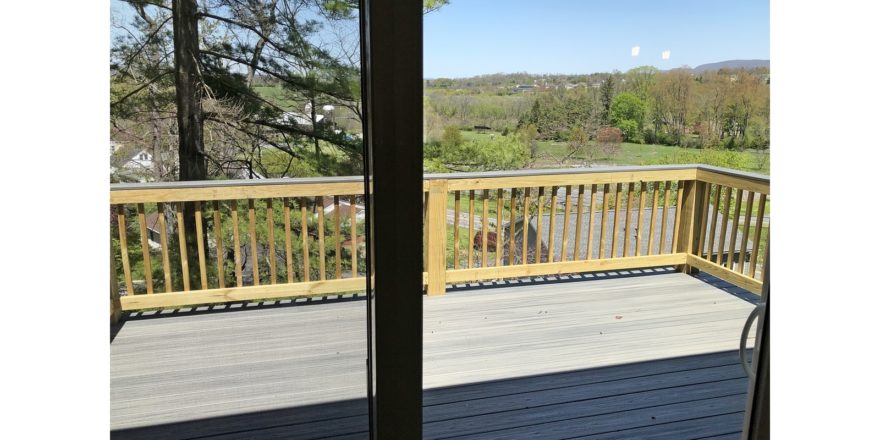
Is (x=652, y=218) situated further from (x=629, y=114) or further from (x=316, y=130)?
(x=316, y=130)

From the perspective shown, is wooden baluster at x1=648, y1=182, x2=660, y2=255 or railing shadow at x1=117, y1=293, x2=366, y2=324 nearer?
railing shadow at x1=117, y1=293, x2=366, y2=324

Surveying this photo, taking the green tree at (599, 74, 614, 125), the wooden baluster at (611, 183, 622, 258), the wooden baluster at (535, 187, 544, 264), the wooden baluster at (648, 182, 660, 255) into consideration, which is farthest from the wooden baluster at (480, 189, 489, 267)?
the wooden baluster at (648, 182, 660, 255)

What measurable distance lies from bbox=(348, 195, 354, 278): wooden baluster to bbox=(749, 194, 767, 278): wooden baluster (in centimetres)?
348

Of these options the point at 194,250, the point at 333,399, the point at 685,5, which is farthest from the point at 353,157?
the point at 685,5

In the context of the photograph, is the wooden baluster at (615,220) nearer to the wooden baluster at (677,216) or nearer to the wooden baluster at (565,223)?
the wooden baluster at (565,223)

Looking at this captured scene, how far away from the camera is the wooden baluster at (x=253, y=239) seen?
2.62 ft

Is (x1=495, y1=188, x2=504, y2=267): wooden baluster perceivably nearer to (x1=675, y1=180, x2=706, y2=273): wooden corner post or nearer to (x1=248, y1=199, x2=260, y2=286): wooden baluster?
(x1=675, y1=180, x2=706, y2=273): wooden corner post

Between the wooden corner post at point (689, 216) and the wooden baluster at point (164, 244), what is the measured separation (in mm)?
3974

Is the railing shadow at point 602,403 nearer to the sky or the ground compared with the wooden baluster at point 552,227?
nearer to the ground

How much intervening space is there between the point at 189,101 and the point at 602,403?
2.11 metres

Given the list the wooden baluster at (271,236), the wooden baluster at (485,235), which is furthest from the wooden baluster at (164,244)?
the wooden baluster at (485,235)

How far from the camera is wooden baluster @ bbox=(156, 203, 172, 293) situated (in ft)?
2.41
